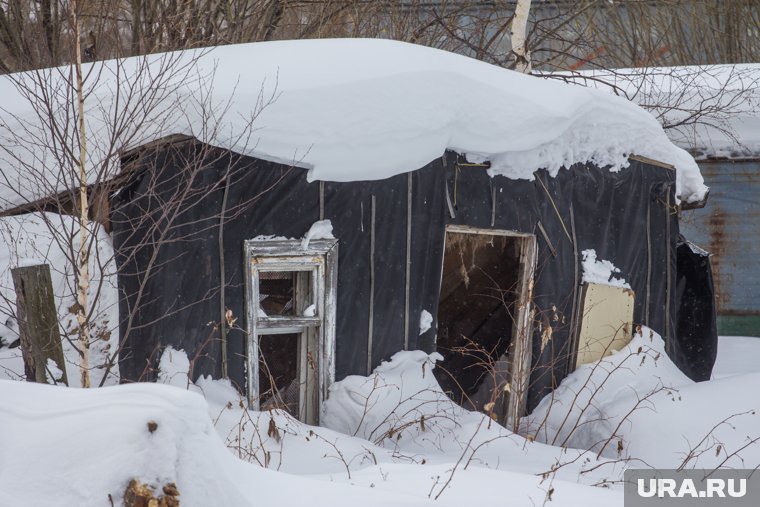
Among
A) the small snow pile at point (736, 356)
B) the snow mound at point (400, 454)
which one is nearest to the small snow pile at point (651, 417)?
the snow mound at point (400, 454)

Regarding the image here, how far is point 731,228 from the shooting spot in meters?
13.3

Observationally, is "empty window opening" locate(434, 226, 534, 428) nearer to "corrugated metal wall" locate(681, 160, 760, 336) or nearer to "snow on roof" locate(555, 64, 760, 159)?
"snow on roof" locate(555, 64, 760, 159)

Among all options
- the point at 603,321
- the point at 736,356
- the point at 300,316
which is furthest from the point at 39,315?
the point at 736,356

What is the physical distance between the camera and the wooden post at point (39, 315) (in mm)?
5594

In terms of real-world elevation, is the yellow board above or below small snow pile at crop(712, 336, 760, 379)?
above

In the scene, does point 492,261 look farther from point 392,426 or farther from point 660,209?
point 392,426

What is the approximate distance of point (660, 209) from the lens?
384 inches

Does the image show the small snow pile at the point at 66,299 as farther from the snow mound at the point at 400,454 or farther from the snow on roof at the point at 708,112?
the snow on roof at the point at 708,112

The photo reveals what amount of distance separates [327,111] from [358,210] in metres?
0.84

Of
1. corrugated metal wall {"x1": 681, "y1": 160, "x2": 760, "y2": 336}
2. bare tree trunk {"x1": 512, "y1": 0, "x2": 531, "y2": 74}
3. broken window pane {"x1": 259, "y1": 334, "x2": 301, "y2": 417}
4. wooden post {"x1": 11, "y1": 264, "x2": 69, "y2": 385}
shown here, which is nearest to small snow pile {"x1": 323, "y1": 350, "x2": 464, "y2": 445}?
broken window pane {"x1": 259, "y1": 334, "x2": 301, "y2": 417}

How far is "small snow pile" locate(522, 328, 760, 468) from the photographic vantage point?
748 centimetres

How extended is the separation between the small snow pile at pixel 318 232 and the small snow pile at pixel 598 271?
281 centimetres

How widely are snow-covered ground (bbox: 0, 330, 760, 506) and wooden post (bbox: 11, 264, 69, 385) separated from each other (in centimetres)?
95

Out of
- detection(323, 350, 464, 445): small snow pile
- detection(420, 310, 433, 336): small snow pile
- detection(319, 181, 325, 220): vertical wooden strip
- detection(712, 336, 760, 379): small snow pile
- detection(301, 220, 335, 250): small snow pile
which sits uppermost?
detection(319, 181, 325, 220): vertical wooden strip
